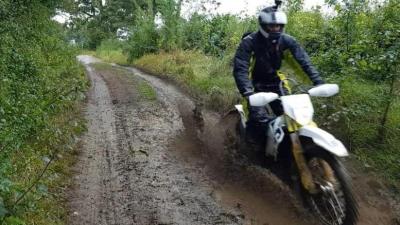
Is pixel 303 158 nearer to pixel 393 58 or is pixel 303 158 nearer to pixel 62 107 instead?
pixel 393 58

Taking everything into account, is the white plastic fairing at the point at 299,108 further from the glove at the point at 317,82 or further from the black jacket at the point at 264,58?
the black jacket at the point at 264,58

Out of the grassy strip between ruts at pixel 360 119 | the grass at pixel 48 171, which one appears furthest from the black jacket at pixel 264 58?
the grass at pixel 48 171

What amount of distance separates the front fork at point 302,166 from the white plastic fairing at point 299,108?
7.7 inches

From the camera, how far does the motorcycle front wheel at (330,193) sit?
13.7ft

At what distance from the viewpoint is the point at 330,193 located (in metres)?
4.40

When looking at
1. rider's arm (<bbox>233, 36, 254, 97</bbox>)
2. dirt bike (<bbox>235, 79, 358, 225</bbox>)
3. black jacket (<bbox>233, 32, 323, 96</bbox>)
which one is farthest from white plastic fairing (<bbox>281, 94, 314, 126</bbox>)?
rider's arm (<bbox>233, 36, 254, 97</bbox>)

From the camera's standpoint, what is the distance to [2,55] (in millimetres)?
8203

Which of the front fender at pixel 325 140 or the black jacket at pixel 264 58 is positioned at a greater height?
the black jacket at pixel 264 58

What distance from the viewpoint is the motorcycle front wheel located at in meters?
4.19

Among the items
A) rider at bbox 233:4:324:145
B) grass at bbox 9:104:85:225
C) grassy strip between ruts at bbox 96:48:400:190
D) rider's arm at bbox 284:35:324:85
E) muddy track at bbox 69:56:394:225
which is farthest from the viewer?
grassy strip between ruts at bbox 96:48:400:190

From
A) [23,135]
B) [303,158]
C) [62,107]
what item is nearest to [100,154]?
[23,135]

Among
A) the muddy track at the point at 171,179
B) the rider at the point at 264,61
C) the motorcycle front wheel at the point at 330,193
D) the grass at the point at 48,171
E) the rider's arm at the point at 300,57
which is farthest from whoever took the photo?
the rider's arm at the point at 300,57

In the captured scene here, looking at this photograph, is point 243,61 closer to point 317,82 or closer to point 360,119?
point 317,82

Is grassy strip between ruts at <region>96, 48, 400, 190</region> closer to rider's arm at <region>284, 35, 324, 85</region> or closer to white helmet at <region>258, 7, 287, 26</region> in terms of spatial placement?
rider's arm at <region>284, 35, 324, 85</region>
